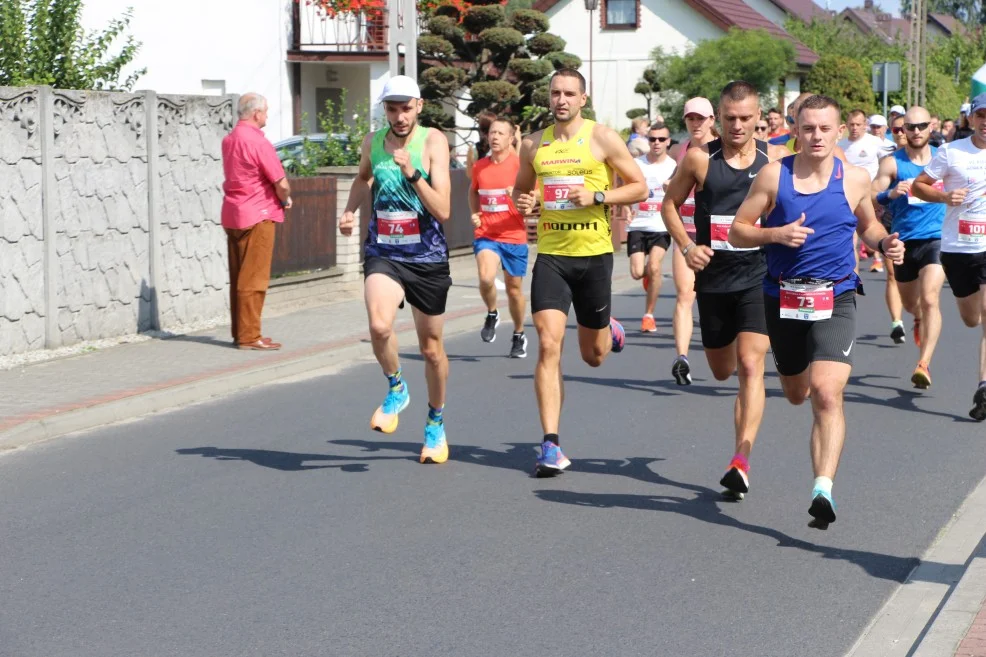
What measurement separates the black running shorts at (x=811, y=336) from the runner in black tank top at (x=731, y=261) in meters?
0.47

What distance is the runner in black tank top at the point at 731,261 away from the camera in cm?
760

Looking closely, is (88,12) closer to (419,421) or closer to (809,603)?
(419,421)

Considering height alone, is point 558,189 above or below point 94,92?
below

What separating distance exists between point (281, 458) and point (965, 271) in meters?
4.72

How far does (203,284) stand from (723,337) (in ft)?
25.8

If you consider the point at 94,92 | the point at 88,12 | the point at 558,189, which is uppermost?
the point at 88,12

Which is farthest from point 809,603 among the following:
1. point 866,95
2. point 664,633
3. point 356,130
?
point 866,95

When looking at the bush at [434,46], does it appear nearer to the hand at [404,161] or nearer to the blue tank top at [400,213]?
the blue tank top at [400,213]

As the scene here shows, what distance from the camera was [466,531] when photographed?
7051 millimetres

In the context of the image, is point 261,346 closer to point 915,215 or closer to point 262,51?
point 915,215

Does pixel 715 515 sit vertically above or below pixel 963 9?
below

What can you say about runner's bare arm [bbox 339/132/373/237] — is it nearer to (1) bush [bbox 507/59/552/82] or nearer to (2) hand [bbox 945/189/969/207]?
(2) hand [bbox 945/189/969/207]

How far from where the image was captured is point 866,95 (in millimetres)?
51500

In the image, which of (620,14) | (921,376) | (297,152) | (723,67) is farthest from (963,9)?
(921,376)
